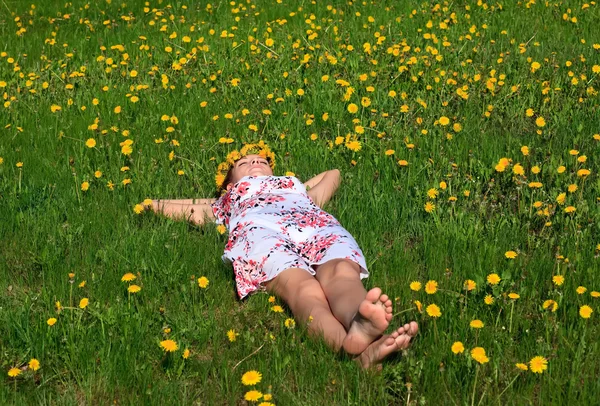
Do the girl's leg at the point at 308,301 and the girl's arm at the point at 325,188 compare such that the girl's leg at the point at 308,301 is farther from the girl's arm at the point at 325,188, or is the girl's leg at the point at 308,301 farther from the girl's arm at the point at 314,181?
the girl's arm at the point at 314,181

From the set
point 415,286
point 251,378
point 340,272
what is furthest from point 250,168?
point 251,378

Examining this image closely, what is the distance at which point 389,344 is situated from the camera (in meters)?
2.60

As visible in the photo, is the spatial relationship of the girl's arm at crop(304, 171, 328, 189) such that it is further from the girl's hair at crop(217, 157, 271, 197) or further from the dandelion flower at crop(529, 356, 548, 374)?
the dandelion flower at crop(529, 356, 548, 374)

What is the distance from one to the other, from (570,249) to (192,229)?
1.77m

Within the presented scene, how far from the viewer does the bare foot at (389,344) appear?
2596 millimetres

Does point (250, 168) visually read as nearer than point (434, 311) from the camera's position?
No

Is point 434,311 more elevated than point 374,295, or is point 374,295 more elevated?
point 374,295

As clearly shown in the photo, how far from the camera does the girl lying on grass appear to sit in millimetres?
2697

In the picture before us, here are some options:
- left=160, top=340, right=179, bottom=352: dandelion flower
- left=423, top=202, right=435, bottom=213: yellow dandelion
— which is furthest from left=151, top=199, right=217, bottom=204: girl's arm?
left=160, top=340, right=179, bottom=352: dandelion flower

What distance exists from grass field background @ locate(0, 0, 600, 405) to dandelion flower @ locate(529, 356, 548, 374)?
65 millimetres

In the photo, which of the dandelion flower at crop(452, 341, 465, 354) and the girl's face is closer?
the dandelion flower at crop(452, 341, 465, 354)

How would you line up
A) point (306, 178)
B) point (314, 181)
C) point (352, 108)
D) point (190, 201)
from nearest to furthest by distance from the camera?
1. point (190, 201)
2. point (314, 181)
3. point (306, 178)
4. point (352, 108)

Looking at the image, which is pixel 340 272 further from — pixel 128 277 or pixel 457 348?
pixel 128 277

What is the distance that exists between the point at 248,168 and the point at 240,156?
16 centimetres
